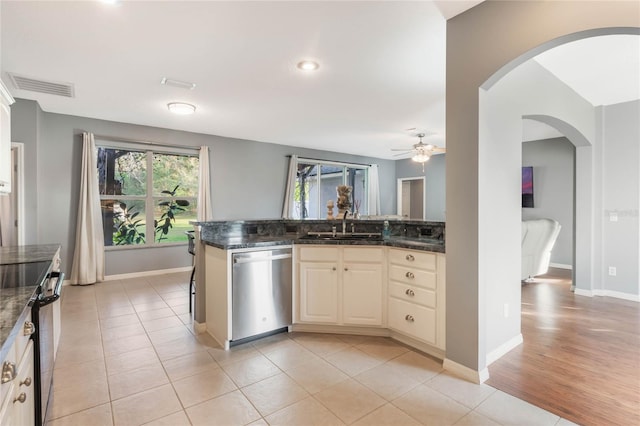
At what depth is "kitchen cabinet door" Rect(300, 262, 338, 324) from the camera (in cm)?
292

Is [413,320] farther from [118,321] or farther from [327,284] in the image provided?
[118,321]

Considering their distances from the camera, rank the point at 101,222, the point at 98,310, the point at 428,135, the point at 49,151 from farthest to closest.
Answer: the point at 428,135, the point at 101,222, the point at 49,151, the point at 98,310

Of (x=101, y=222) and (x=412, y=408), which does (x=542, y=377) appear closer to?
(x=412, y=408)

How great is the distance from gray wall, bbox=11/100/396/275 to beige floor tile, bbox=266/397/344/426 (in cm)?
445

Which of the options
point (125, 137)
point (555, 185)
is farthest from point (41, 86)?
point (555, 185)

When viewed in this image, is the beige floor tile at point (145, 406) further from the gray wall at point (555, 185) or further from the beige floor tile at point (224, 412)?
the gray wall at point (555, 185)

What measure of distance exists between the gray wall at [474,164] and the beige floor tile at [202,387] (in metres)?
1.62

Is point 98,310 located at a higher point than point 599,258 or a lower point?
lower

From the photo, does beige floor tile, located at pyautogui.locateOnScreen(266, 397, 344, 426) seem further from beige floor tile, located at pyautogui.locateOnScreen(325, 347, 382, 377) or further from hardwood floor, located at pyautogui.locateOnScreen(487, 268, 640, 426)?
hardwood floor, located at pyautogui.locateOnScreen(487, 268, 640, 426)

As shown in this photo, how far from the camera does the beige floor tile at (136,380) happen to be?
2.09 m

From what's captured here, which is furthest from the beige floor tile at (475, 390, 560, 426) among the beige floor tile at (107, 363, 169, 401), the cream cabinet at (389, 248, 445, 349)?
the beige floor tile at (107, 363, 169, 401)

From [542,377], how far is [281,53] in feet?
10.8

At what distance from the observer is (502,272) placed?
2.51 meters

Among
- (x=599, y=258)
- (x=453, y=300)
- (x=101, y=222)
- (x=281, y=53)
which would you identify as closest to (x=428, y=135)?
(x=599, y=258)
